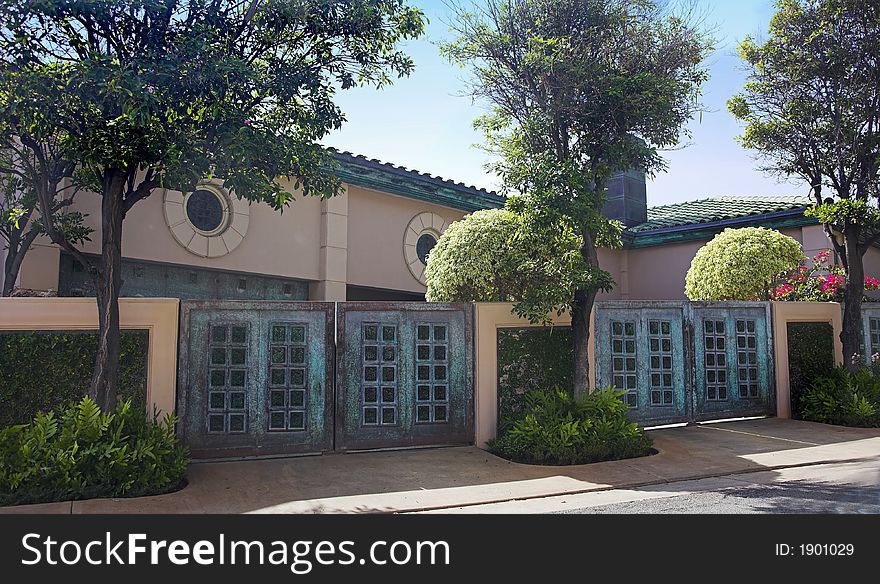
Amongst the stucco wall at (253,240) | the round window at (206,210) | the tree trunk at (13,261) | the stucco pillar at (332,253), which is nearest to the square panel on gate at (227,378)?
the tree trunk at (13,261)

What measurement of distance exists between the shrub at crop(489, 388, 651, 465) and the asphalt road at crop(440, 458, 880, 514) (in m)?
1.15

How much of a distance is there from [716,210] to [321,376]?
42.4 ft

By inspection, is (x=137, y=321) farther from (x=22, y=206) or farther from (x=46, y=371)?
(x=22, y=206)

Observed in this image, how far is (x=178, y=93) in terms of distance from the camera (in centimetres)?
639

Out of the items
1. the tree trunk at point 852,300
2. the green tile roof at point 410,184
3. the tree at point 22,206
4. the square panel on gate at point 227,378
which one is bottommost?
the square panel on gate at point 227,378

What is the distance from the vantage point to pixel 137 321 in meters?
7.49

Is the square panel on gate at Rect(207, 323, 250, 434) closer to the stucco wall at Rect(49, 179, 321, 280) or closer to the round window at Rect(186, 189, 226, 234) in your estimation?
the stucco wall at Rect(49, 179, 321, 280)

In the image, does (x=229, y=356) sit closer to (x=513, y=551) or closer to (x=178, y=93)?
(x=178, y=93)

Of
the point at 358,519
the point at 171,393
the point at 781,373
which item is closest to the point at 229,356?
the point at 171,393

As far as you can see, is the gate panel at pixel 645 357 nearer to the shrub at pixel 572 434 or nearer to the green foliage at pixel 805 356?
the shrub at pixel 572 434

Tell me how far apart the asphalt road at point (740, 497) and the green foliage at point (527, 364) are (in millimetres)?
2481

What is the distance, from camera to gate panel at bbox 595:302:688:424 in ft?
32.0

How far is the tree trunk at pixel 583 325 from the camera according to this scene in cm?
896

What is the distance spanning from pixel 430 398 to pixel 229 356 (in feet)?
8.50
